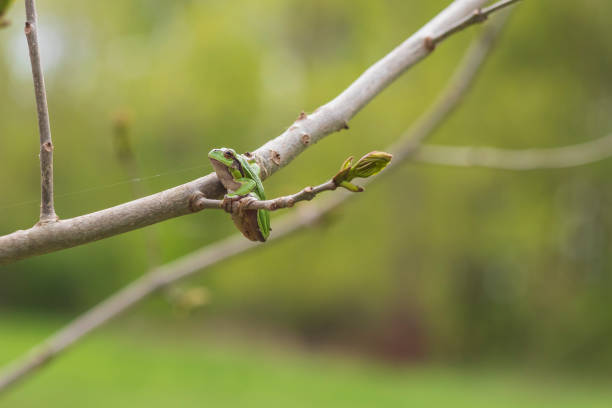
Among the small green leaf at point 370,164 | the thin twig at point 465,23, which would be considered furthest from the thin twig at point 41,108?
the thin twig at point 465,23

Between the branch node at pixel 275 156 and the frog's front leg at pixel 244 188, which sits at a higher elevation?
the branch node at pixel 275 156

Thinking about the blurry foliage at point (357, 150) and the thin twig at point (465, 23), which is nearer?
the thin twig at point (465, 23)

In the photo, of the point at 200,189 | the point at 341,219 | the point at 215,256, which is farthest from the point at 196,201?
the point at 341,219

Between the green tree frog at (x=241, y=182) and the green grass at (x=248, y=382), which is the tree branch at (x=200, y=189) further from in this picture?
the green grass at (x=248, y=382)

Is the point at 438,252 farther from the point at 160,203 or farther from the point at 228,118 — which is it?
the point at 160,203

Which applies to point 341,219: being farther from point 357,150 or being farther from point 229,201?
point 229,201

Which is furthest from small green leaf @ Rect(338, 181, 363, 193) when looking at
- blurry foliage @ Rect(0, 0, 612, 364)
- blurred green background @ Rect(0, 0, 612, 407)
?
blurry foliage @ Rect(0, 0, 612, 364)
